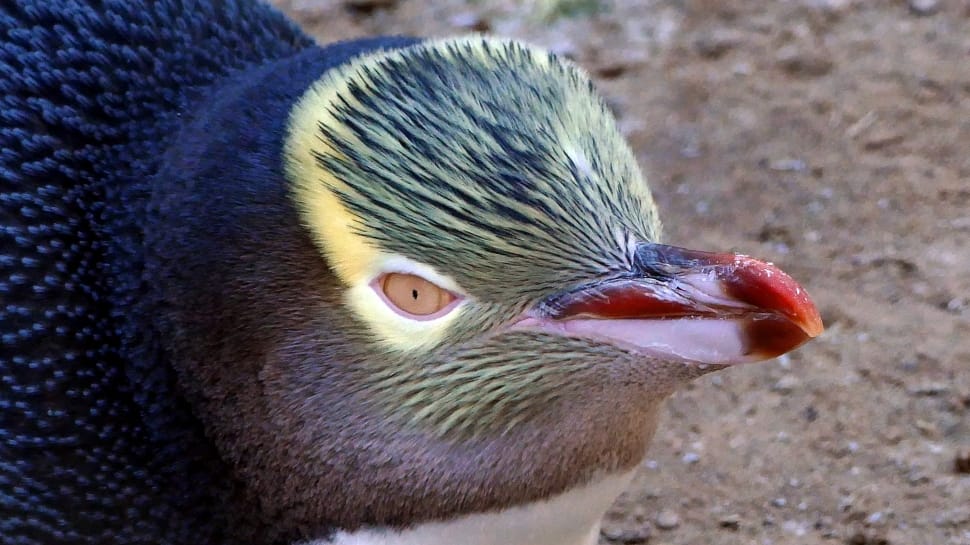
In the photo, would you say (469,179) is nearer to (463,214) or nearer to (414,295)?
(463,214)

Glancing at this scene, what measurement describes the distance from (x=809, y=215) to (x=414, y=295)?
2.22 metres

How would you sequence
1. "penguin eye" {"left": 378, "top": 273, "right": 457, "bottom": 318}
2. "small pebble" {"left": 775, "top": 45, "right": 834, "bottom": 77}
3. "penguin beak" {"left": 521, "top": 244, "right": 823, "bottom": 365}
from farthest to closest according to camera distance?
"small pebble" {"left": 775, "top": 45, "right": 834, "bottom": 77}
"penguin eye" {"left": 378, "top": 273, "right": 457, "bottom": 318}
"penguin beak" {"left": 521, "top": 244, "right": 823, "bottom": 365}

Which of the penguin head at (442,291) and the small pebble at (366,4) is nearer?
the penguin head at (442,291)

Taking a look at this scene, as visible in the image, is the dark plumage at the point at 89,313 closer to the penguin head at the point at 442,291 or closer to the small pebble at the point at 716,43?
the penguin head at the point at 442,291

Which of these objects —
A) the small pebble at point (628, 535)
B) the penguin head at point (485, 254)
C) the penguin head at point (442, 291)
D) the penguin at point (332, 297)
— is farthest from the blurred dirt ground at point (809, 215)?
the penguin head at point (485, 254)

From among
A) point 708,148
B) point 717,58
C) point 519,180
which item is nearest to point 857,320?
point 708,148

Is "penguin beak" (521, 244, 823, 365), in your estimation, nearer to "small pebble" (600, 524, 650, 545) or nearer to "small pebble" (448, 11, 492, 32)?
"small pebble" (600, 524, 650, 545)

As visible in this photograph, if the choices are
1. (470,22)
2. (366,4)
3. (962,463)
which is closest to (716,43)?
(470,22)

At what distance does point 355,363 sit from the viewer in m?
1.80

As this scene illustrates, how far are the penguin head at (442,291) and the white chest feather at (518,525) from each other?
0.04 m

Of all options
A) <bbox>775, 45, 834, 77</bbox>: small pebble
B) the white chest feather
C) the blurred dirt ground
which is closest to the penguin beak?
the white chest feather

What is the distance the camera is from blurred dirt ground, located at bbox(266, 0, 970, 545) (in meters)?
2.77

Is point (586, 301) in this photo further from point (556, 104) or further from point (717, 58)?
point (717, 58)

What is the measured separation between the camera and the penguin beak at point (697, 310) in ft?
5.43
